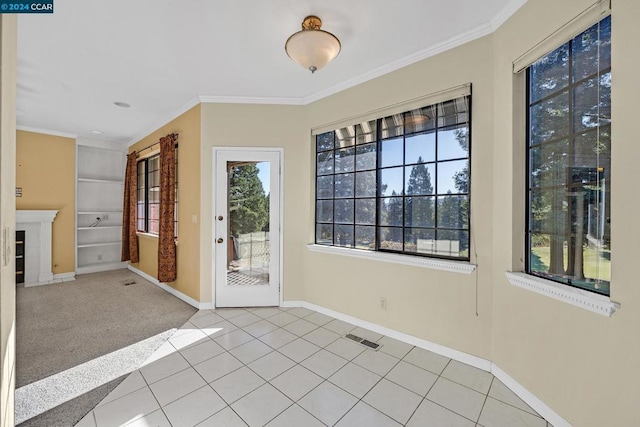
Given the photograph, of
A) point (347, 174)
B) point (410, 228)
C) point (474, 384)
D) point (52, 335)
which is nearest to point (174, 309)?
point (52, 335)

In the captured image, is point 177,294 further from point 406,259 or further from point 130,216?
point 406,259

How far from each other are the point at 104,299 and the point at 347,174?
3.92 metres

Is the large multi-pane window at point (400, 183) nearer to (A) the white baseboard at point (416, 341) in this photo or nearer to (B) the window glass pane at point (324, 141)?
(B) the window glass pane at point (324, 141)

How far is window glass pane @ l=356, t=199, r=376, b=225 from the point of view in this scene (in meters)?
3.01

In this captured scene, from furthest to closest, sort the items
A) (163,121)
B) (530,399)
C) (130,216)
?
(130,216) < (163,121) < (530,399)

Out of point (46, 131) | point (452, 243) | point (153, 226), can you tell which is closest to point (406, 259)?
point (452, 243)

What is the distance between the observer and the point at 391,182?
2.87 metres

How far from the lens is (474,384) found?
2055 mm

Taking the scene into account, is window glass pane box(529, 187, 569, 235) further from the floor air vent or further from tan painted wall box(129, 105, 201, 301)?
tan painted wall box(129, 105, 201, 301)

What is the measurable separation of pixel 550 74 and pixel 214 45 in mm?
2636

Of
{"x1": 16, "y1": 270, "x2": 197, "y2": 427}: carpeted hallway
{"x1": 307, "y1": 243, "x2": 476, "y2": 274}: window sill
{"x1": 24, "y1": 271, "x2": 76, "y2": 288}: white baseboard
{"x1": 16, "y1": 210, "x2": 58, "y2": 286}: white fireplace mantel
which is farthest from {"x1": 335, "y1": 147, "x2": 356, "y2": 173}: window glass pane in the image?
{"x1": 24, "y1": 271, "x2": 76, "y2": 288}: white baseboard

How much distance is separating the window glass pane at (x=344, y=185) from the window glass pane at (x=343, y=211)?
0.08 metres

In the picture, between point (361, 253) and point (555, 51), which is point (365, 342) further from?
point (555, 51)

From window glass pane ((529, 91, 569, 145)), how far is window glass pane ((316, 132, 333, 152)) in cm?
202
